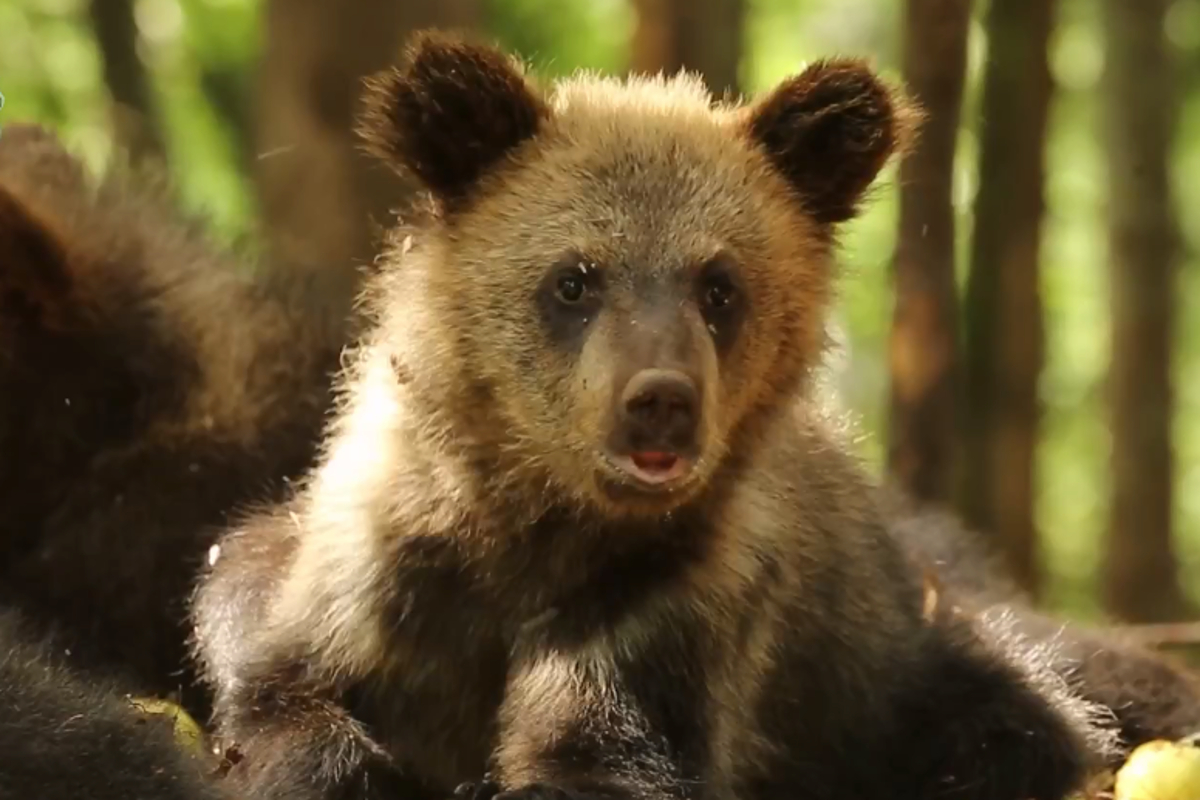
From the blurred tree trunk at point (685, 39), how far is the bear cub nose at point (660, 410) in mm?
3006

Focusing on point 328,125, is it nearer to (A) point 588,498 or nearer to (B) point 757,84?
(A) point 588,498

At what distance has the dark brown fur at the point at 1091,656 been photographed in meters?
5.75

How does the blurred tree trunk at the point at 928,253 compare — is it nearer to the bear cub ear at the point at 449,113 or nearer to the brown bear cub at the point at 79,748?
the bear cub ear at the point at 449,113

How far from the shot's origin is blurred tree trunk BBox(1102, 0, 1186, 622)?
8281 mm

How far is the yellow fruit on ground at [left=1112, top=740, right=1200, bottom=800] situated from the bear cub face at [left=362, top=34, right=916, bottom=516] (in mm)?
1470

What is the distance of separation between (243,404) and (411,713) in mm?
1762

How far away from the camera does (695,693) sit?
A: 4.33m

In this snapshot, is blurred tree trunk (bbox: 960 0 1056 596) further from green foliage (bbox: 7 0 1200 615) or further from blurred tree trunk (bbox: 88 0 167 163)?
blurred tree trunk (bbox: 88 0 167 163)

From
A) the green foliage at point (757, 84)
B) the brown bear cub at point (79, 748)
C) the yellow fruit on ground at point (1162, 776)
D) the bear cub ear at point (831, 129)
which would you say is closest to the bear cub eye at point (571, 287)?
the bear cub ear at point (831, 129)

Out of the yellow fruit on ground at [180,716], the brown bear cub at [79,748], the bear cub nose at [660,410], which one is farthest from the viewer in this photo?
the yellow fruit on ground at [180,716]

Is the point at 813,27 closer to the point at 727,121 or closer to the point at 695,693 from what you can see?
the point at 727,121

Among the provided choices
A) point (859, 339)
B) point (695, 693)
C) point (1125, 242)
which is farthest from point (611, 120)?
point (859, 339)

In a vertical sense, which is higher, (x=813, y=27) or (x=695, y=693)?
(x=813, y=27)

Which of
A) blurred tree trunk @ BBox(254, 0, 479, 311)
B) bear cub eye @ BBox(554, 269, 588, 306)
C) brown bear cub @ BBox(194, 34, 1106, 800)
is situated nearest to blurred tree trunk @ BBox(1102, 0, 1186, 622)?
blurred tree trunk @ BBox(254, 0, 479, 311)
